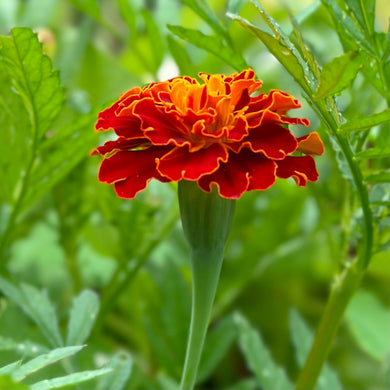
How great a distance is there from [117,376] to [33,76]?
21cm

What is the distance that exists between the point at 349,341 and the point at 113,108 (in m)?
0.63

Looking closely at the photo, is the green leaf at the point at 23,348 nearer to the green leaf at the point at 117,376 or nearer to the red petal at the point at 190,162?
the green leaf at the point at 117,376

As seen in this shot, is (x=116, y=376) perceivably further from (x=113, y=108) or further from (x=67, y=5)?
(x=67, y=5)

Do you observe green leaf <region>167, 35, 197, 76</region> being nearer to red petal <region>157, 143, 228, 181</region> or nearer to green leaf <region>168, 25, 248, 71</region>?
green leaf <region>168, 25, 248, 71</region>

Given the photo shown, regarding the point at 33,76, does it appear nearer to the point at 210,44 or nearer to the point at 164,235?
the point at 210,44

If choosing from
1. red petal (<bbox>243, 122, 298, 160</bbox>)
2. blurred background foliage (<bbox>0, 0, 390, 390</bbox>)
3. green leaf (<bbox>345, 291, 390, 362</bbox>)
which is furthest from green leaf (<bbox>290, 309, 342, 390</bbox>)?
red petal (<bbox>243, 122, 298, 160</bbox>)

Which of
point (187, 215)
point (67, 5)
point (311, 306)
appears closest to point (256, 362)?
point (187, 215)

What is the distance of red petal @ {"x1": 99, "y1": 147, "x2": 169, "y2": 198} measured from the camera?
0.31 m

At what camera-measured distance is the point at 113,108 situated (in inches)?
14.0

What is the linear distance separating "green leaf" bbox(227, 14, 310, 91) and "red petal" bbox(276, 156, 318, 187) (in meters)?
0.04

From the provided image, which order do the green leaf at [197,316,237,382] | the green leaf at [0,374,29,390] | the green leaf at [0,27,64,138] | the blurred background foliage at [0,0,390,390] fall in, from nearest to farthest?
the green leaf at [0,374,29,390], the green leaf at [0,27,64,138], the blurred background foliage at [0,0,390,390], the green leaf at [197,316,237,382]

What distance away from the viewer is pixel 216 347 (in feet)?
2.10

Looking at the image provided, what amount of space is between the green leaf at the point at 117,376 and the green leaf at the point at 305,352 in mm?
160

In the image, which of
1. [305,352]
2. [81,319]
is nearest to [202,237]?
[81,319]
